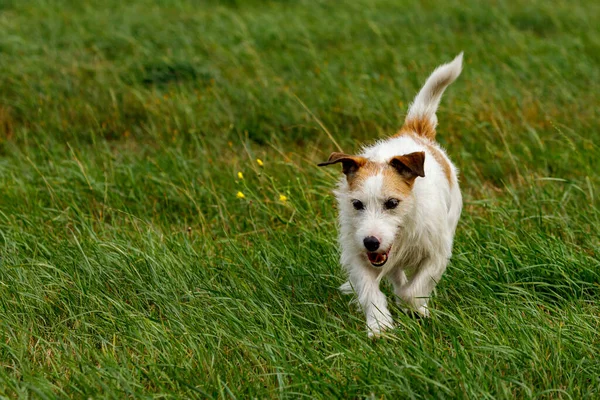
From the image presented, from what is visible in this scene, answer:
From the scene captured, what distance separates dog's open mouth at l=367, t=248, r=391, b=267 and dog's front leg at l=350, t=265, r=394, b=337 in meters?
0.15

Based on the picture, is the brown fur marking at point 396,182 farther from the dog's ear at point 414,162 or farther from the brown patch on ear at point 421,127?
the brown patch on ear at point 421,127

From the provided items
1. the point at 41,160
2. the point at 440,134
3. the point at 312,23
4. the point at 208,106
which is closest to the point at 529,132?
the point at 440,134

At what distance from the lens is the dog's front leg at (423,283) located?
434 cm

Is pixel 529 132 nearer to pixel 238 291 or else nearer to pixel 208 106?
pixel 208 106

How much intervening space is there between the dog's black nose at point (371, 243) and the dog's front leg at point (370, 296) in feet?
0.99

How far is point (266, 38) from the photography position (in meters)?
9.89

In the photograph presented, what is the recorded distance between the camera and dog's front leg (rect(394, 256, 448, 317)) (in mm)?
4344

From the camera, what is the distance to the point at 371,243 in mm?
3986

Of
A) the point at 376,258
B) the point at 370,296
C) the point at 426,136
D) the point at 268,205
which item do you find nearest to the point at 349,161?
the point at 376,258

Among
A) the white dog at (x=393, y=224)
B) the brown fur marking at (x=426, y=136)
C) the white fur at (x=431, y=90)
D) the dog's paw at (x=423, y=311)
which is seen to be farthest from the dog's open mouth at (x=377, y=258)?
the white fur at (x=431, y=90)

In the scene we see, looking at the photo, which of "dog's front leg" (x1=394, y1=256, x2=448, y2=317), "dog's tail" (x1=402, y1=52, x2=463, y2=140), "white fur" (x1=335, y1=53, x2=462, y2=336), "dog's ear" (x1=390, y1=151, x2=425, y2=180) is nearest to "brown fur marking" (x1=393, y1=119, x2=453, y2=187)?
"dog's tail" (x1=402, y1=52, x2=463, y2=140)

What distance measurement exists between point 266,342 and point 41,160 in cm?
349

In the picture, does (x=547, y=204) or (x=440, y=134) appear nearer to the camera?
(x=547, y=204)

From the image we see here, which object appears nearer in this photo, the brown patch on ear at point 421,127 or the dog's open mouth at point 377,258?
the dog's open mouth at point 377,258
